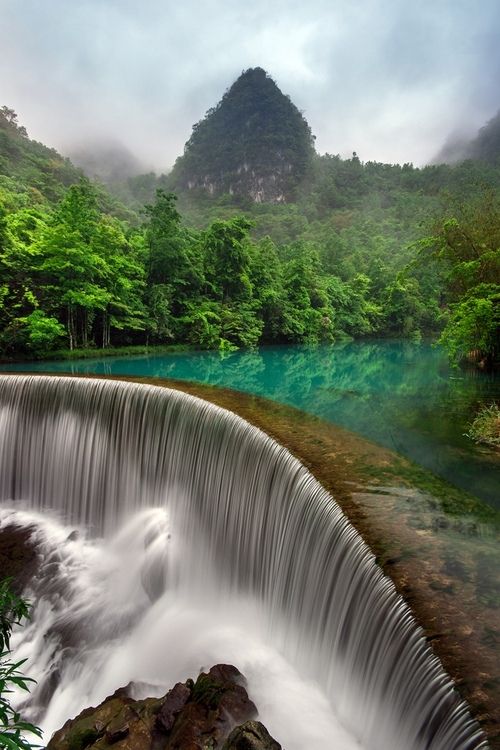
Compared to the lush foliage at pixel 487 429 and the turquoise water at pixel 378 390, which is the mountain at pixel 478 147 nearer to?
the turquoise water at pixel 378 390

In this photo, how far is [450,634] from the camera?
109 inches

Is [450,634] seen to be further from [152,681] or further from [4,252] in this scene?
[4,252]

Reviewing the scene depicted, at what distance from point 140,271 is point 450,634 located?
21.2 metres

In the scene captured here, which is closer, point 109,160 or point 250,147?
point 250,147

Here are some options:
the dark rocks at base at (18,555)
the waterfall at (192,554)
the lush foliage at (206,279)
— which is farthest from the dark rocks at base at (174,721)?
the lush foliage at (206,279)

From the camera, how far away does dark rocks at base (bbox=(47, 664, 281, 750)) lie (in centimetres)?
336

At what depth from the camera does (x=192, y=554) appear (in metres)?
6.56

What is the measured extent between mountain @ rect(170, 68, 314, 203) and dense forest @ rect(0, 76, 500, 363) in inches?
2516

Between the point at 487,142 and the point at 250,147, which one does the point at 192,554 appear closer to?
the point at 250,147

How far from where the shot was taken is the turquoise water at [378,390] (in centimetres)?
672

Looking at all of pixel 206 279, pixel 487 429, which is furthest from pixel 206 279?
pixel 487 429

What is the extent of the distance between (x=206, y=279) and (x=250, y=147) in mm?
105088

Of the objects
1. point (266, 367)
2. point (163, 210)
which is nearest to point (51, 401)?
point (266, 367)

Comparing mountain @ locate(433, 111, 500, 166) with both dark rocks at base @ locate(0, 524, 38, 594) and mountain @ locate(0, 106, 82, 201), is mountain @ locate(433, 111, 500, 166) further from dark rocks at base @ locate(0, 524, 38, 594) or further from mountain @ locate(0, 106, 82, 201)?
dark rocks at base @ locate(0, 524, 38, 594)
